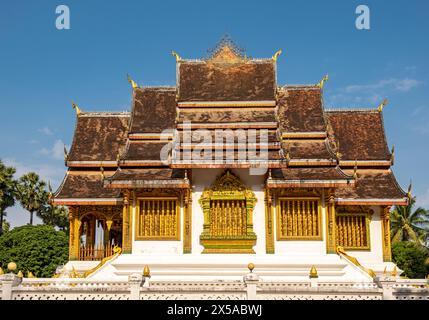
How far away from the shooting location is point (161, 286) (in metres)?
15.5

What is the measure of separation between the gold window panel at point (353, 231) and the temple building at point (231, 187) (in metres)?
0.04

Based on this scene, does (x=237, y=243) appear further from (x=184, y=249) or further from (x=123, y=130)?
(x=123, y=130)

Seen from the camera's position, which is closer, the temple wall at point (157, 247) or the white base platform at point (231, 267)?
the white base platform at point (231, 267)

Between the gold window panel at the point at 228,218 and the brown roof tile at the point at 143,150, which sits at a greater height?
the brown roof tile at the point at 143,150

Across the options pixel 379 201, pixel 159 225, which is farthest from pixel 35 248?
pixel 379 201

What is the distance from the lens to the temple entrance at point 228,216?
67.4 feet

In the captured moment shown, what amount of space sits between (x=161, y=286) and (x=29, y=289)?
3.45 metres

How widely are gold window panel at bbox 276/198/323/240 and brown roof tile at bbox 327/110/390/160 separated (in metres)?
4.86

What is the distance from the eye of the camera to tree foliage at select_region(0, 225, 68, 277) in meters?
40.0

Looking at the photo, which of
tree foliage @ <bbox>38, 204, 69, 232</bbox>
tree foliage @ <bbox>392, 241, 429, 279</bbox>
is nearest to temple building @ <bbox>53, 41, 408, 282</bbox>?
tree foliage @ <bbox>392, 241, 429, 279</bbox>

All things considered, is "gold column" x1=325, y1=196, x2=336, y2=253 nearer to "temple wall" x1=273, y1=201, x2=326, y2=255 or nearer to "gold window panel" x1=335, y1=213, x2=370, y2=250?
"temple wall" x1=273, y1=201, x2=326, y2=255

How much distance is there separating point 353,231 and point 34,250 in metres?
24.6

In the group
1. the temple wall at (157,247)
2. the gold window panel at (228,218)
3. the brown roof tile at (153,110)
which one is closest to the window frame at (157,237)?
the temple wall at (157,247)

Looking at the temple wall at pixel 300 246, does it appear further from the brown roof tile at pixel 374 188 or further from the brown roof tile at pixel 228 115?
the brown roof tile at pixel 228 115
